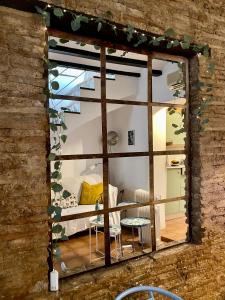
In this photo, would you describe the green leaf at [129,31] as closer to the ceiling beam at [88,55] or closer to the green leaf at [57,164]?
the green leaf at [57,164]

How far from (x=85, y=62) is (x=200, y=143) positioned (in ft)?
7.33

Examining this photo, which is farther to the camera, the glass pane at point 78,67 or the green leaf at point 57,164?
the glass pane at point 78,67

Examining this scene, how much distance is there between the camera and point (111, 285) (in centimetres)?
169

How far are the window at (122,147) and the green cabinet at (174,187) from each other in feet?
0.06

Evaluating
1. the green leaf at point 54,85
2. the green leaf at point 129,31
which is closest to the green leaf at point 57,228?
the green leaf at point 54,85

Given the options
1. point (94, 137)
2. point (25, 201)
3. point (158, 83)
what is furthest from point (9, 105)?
point (94, 137)

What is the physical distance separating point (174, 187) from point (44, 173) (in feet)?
13.2

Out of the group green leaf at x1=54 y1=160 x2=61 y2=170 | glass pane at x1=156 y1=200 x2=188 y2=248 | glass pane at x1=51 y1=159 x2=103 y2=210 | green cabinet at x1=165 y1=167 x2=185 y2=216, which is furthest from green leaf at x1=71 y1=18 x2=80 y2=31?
green cabinet at x1=165 y1=167 x2=185 y2=216

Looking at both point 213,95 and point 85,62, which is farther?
point 85,62

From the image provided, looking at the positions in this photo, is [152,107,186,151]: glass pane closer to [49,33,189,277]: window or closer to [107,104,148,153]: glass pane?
[49,33,189,277]: window

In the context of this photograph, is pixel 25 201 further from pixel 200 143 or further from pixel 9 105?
pixel 200 143

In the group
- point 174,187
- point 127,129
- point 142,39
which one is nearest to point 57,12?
point 142,39

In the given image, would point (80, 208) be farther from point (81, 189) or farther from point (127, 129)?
point (127, 129)

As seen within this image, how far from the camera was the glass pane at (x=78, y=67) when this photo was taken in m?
3.05
